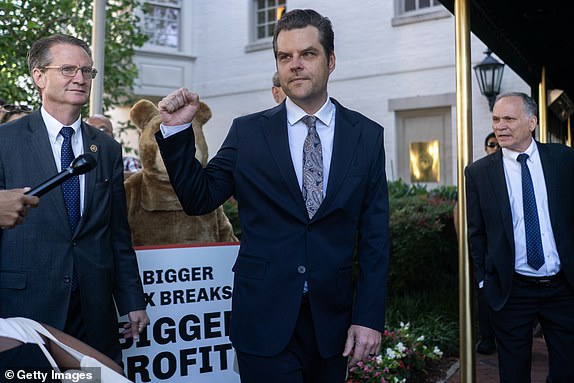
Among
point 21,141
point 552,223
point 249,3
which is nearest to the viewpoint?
point 21,141

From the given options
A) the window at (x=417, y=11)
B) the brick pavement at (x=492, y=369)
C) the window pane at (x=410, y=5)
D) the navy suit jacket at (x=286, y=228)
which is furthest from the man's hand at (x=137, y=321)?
the window pane at (x=410, y=5)

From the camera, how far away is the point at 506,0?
183 inches

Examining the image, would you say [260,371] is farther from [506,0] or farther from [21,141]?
[506,0]

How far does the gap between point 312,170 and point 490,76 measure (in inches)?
348

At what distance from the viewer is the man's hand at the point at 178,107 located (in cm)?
245

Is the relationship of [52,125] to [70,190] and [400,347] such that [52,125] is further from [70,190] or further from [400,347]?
[400,347]

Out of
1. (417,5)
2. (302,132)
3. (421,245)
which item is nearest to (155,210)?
(302,132)

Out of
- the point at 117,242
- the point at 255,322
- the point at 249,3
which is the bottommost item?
the point at 255,322

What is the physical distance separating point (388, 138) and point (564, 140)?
390cm

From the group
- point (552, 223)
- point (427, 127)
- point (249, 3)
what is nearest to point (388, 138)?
point (427, 127)

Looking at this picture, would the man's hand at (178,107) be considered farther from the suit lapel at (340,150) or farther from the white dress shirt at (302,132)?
the suit lapel at (340,150)

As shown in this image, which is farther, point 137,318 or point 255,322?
point 137,318

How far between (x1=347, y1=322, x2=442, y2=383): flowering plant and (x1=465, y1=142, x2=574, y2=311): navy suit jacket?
117cm

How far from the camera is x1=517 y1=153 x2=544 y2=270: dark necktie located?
3.89 meters
